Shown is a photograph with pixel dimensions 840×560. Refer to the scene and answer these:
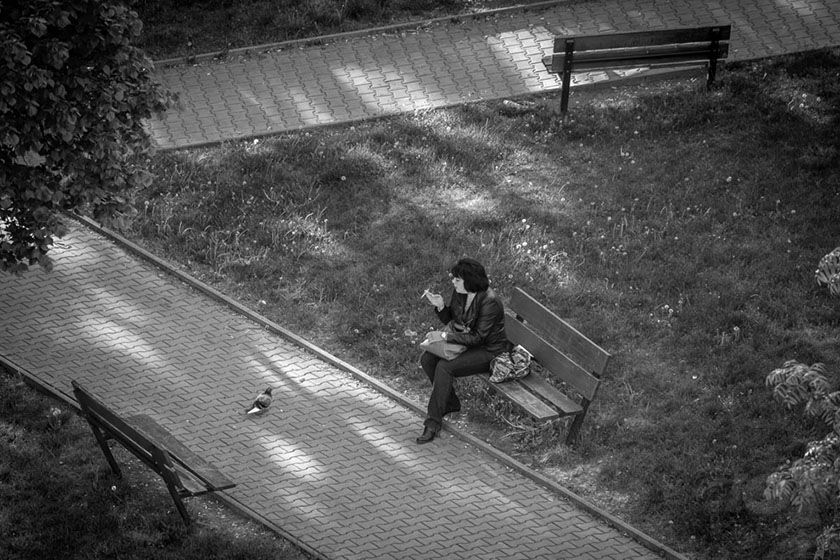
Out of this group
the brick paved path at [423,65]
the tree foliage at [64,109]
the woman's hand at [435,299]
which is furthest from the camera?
the brick paved path at [423,65]

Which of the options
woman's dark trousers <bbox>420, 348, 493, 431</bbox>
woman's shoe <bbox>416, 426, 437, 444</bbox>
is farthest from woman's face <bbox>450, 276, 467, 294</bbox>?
woman's shoe <bbox>416, 426, 437, 444</bbox>

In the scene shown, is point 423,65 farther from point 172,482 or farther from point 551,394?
point 172,482

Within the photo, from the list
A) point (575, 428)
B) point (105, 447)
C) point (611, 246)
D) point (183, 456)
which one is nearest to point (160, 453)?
point (183, 456)

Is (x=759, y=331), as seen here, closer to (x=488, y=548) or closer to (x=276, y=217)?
(x=488, y=548)

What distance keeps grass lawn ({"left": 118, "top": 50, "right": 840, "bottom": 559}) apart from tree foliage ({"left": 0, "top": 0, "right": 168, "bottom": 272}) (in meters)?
3.47

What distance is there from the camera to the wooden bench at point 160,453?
9.35 m

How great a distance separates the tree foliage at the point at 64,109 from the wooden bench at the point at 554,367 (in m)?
3.68

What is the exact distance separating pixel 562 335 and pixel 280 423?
263 cm

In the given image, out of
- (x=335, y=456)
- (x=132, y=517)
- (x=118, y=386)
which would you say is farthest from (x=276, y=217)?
(x=132, y=517)

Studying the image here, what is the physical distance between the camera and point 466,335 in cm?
1091

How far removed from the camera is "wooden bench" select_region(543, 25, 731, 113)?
49.7 ft

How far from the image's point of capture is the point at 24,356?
1189 centimetres

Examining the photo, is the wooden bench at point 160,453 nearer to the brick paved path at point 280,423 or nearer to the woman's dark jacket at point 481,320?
the brick paved path at point 280,423

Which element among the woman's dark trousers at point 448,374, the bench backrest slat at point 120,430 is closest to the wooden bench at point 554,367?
the woman's dark trousers at point 448,374
